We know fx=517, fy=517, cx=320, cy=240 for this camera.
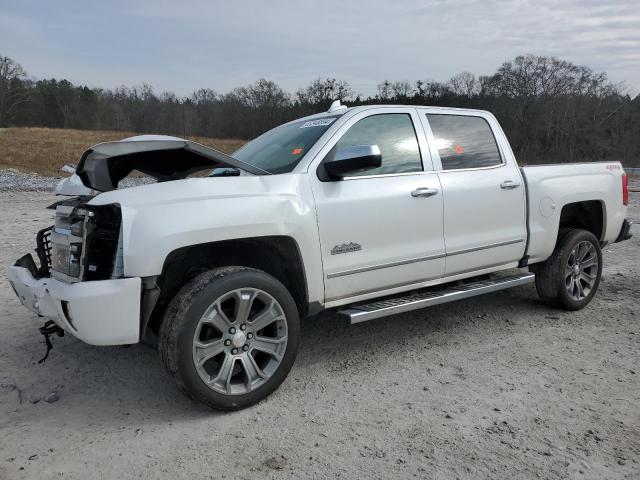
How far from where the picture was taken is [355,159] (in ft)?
11.2

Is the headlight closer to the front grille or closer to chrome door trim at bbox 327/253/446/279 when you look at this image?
the front grille

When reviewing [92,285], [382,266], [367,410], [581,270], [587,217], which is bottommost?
[367,410]

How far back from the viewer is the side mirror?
3.40 metres

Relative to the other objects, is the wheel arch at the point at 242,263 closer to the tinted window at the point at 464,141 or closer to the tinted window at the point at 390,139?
the tinted window at the point at 390,139

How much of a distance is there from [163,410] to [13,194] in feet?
55.0

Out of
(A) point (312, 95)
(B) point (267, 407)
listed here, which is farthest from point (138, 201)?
(A) point (312, 95)

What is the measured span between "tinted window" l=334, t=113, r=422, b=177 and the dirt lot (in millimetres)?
1466

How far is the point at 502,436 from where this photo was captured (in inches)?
113

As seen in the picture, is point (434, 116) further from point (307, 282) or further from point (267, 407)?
point (267, 407)

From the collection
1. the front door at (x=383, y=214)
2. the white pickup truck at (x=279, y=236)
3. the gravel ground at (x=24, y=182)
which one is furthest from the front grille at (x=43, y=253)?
the gravel ground at (x=24, y=182)

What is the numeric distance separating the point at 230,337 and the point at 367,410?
3.13ft

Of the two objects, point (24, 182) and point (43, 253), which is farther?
point (24, 182)

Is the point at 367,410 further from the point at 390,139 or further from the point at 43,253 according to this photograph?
the point at 43,253

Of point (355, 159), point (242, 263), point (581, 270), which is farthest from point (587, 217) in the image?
point (242, 263)
